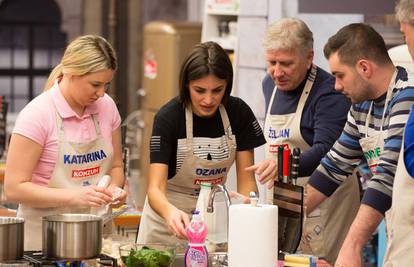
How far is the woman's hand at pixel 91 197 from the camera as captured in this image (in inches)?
152

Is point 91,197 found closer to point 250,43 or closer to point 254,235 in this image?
point 254,235

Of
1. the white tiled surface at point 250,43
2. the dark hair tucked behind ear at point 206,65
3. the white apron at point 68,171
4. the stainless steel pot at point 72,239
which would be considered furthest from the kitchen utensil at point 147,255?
the white tiled surface at point 250,43

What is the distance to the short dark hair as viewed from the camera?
381 cm

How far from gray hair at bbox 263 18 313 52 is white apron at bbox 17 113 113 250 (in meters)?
0.84

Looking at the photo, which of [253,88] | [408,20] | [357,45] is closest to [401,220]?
[408,20]

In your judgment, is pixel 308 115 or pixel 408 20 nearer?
pixel 408 20

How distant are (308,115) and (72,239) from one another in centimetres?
147

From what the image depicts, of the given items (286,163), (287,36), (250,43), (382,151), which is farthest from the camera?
(250,43)

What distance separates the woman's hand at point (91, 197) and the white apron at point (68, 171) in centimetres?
14

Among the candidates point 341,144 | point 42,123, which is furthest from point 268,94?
point 42,123

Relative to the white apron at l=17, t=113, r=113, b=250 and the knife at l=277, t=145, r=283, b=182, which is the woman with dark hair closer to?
the white apron at l=17, t=113, r=113, b=250

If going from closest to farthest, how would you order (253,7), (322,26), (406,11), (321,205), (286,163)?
1. (406,11)
2. (286,163)
3. (321,205)
4. (322,26)
5. (253,7)

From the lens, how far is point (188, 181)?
4.34m

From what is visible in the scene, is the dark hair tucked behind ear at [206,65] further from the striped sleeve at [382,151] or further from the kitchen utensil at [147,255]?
the kitchen utensil at [147,255]
